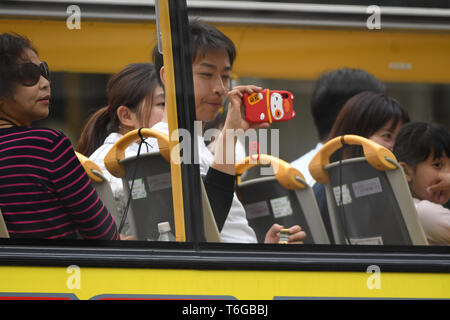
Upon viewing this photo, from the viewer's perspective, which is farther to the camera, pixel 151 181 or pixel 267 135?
pixel 267 135

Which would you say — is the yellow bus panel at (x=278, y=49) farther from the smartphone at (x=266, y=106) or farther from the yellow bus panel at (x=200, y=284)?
the yellow bus panel at (x=200, y=284)

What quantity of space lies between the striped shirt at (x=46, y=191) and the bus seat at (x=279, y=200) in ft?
2.31

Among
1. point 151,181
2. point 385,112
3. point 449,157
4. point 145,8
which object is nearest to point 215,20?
point 145,8

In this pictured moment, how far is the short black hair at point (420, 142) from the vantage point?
2.74 m

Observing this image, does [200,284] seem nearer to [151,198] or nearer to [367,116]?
[151,198]

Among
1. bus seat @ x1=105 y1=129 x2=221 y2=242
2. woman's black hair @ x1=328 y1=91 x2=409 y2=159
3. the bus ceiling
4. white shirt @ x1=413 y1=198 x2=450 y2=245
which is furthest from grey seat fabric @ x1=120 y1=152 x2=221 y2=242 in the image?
white shirt @ x1=413 y1=198 x2=450 y2=245

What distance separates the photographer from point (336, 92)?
3.09 metres

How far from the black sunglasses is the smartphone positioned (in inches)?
28.7

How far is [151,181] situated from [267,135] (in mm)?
493

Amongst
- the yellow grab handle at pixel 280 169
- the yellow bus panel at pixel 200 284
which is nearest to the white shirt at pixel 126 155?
the yellow bus panel at pixel 200 284

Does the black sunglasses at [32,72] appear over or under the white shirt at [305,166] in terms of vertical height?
over

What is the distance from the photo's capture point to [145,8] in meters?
2.67
